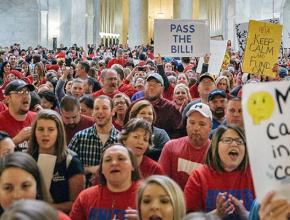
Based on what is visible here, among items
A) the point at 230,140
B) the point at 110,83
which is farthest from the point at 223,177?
the point at 110,83

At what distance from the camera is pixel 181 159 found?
681cm

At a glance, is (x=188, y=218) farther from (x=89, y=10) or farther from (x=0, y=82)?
(x=89, y=10)

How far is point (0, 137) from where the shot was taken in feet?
19.9

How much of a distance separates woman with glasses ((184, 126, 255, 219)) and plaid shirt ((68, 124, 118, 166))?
1.80m

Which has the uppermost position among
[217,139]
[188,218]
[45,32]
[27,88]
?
[45,32]

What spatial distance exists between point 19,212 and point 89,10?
4323 cm

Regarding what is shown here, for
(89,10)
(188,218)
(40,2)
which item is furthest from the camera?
(89,10)

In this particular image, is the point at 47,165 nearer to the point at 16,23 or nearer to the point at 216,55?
the point at 216,55

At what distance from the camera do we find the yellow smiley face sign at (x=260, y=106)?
4.06 meters

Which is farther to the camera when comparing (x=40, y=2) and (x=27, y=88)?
(x=40, y=2)

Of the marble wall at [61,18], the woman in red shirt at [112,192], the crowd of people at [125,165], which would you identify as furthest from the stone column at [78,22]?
the woman in red shirt at [112,192]

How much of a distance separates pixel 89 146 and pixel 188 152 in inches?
46.7

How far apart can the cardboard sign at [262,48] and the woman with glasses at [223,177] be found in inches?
238

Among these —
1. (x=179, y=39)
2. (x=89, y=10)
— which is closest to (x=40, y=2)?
(x=89, y=10)
